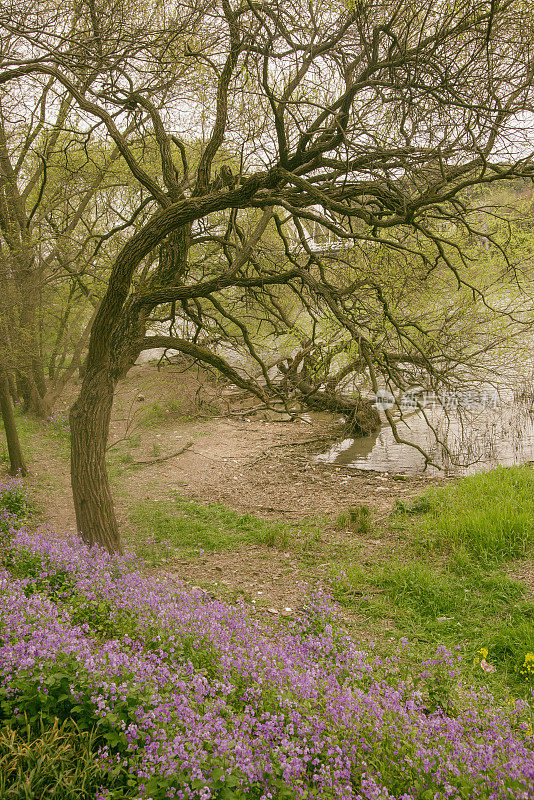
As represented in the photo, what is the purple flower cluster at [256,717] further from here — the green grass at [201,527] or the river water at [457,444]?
the river water at [457,444]

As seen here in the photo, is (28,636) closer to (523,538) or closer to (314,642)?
(314,642)

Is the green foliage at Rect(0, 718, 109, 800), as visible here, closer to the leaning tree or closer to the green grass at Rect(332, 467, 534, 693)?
the green grass at Rect(332, 467, 534, 693)

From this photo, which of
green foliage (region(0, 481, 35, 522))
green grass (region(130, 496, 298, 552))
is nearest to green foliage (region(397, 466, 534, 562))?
green grass (region(130, 496, 298, 552))

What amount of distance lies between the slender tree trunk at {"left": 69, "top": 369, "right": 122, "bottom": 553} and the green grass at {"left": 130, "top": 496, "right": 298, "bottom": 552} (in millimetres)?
1178

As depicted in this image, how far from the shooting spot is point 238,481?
1055cm

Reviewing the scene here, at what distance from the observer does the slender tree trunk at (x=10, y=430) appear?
372 inches

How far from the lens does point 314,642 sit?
12.7 feet

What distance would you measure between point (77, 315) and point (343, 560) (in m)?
12.7

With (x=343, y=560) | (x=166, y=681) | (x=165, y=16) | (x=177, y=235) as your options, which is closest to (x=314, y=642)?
(x=166, y=681)

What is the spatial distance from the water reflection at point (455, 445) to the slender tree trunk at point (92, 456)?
5.85 metres

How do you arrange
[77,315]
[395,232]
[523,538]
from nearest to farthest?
1. [523,538]
2. [395,232]
3. [77,315]

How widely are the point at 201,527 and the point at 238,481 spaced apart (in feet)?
8.51

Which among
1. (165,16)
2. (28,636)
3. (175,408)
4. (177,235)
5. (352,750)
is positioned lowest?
(352,750)

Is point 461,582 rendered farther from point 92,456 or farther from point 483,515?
point 92,456
